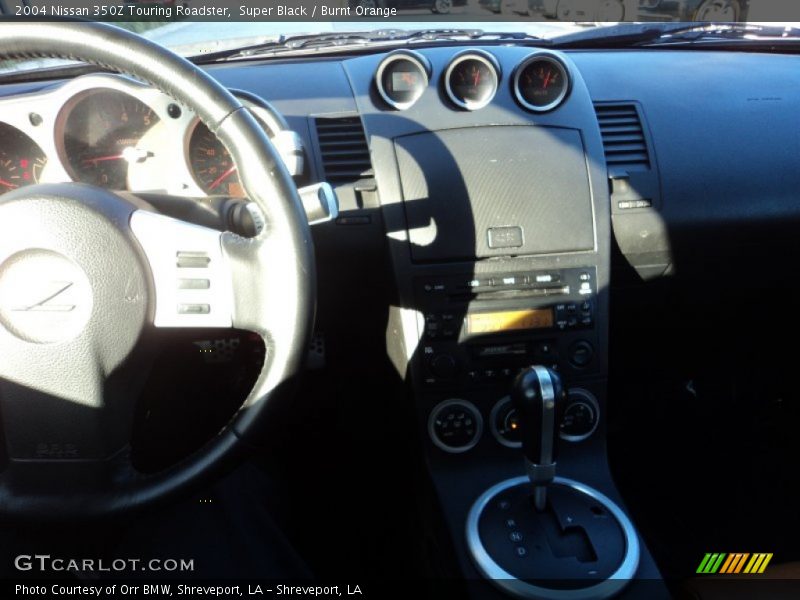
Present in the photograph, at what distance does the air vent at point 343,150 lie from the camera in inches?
78.5

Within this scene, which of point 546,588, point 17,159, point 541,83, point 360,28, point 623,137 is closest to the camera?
point 546,588

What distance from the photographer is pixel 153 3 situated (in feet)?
6.33

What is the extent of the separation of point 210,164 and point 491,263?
747mm

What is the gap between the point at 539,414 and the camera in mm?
1649

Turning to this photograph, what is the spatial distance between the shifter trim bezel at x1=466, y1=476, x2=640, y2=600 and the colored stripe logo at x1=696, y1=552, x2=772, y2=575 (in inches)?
19.6

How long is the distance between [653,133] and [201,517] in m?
1.62

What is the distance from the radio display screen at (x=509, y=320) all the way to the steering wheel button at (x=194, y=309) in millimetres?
884

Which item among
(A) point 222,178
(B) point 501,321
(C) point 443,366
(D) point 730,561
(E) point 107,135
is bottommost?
(D) point 730,561

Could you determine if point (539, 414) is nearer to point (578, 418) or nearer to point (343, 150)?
point (578, 418)

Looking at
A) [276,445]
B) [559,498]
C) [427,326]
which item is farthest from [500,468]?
[276,445]

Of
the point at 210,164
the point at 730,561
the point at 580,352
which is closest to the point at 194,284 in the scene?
the point at 210,164

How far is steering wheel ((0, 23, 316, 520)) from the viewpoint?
1249mm

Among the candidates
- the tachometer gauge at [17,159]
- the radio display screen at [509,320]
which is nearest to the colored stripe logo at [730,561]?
the radio display screen at [509,320]

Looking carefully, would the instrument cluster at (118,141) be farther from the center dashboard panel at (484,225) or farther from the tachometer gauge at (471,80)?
the tachometer gauge at (471,80)
